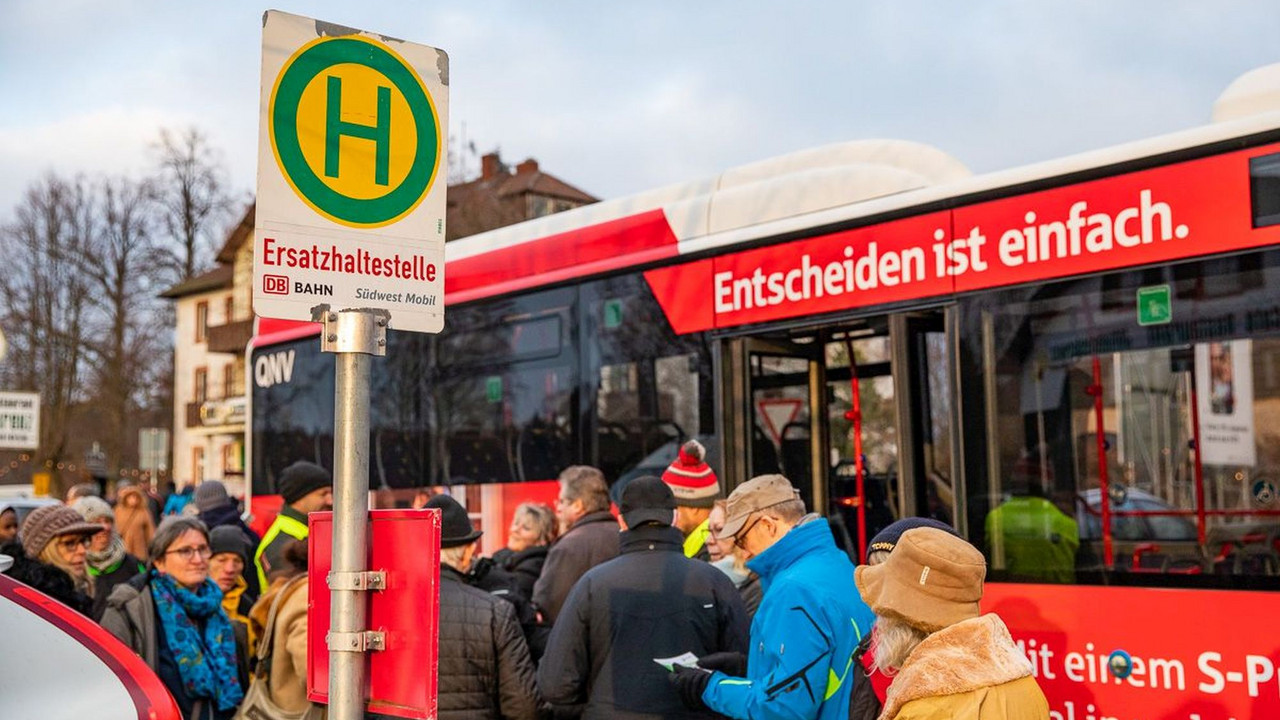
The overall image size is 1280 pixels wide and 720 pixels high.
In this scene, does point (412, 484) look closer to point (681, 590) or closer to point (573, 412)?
point (573, 412)

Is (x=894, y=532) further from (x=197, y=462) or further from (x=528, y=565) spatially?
(x=197, y=462)

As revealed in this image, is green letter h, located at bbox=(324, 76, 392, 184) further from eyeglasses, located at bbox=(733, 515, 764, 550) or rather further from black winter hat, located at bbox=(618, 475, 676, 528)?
black winter hat, located at bbox=(618, 475, 676, 528)

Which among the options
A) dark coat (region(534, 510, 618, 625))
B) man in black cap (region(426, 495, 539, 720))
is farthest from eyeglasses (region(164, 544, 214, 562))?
dark coat (region(534, 510, 618, 625))

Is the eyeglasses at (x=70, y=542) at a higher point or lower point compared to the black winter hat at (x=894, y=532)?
lower

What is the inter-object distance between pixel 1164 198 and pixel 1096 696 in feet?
6.74

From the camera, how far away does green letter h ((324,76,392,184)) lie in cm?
327

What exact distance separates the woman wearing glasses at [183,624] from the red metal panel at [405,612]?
275 centimetres

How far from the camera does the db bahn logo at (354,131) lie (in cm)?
321

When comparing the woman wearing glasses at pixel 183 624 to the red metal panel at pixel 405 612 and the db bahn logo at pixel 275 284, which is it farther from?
the db bahn logo at pixel 275 284

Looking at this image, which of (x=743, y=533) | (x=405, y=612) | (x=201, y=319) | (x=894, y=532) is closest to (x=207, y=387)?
(x=201, y=319)

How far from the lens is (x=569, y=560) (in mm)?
6582

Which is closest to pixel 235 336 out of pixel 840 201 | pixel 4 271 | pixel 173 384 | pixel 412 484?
pixel 173 384

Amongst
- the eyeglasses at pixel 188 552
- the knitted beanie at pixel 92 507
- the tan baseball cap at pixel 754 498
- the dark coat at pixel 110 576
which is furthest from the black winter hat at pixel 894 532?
the knitted beanie at pixel 92 507

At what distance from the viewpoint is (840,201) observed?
24.7 feet
